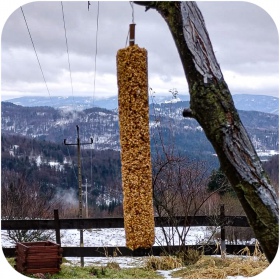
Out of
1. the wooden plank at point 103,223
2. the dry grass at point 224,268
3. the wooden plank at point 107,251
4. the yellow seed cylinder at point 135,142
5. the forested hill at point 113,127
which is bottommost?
the dry grass at point 224,268

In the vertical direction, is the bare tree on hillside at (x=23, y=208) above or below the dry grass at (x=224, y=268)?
above

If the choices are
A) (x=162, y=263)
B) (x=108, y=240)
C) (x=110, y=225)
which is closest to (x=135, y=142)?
(x=162, y=263)

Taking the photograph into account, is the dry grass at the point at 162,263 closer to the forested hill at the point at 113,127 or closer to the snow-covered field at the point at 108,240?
the snow-covered field at the point at 108,240

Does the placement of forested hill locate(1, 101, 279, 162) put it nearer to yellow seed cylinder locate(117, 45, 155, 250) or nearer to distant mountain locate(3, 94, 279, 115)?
distant mountain locate(3, 94, 279, 115)

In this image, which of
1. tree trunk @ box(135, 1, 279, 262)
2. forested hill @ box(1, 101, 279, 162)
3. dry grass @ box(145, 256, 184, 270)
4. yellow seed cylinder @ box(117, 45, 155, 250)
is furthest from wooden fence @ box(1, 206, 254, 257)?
tree trunk @ box(135, 1, 279, 262)

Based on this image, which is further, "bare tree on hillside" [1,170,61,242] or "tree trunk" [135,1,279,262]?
"bare tree on hillside" [1,170,61,242]

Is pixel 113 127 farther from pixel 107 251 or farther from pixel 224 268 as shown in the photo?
pixel 224 268

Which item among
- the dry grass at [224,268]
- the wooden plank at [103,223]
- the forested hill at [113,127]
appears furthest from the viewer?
the forested hill at [113,127]

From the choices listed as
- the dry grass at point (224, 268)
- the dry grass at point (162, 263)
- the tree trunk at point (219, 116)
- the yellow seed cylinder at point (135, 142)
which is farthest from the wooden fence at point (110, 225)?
the tree trunk at point (219, 116)

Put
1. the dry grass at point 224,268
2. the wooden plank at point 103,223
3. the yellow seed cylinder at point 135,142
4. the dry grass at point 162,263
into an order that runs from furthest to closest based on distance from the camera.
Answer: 1. the wooden plank at point 103,223
2. the dry grass at point 162,263
3. the dry grass at point 224,268
4. the yellow seed cylinder at point 135,142
